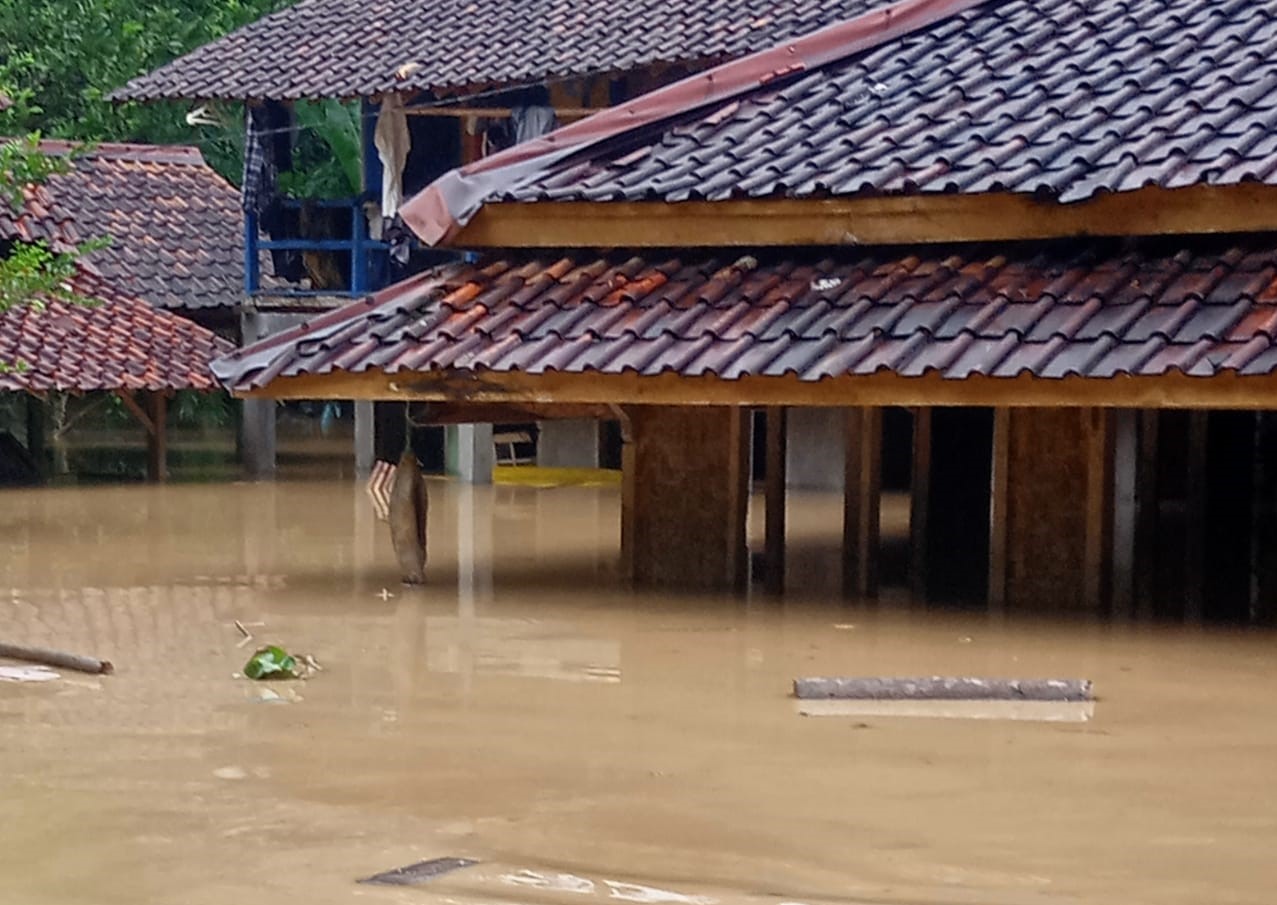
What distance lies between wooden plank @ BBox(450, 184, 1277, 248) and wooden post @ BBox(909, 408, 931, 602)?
6.35 feet

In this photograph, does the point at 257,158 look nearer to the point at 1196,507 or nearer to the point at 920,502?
the point at 920,502

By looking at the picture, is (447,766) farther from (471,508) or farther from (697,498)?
(471,508)

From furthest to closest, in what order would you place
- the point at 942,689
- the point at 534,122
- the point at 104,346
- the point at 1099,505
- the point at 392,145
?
the point at 392,145
the point at 104,346
the point at 534,122
the point at 1099,505
the point at 942,689

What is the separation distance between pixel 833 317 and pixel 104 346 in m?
11.8

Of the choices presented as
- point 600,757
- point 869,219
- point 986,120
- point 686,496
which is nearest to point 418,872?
point 600,757

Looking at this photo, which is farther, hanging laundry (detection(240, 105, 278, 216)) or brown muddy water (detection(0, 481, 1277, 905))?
hanging laundry (detection(240, 105, 278, 216))

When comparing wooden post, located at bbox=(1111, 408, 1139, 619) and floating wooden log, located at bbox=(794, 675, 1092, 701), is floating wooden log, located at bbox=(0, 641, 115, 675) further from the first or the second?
wooden post, located at bbox=(1111, 408, 1139, 619)

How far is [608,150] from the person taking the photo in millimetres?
12992

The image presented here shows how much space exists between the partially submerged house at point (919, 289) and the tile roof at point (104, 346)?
8.24 metres

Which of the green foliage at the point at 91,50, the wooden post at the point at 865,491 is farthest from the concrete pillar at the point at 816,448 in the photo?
the green foliage at the point at 91,50

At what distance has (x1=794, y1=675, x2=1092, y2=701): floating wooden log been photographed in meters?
9.16

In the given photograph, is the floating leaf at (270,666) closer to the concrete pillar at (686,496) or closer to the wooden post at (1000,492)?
the concrete pillar at (686,496)

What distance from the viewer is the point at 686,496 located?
43.1 feet

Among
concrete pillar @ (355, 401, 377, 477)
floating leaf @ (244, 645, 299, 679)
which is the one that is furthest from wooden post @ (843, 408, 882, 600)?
concrete pillar @ (355, 401, 377, 477)
